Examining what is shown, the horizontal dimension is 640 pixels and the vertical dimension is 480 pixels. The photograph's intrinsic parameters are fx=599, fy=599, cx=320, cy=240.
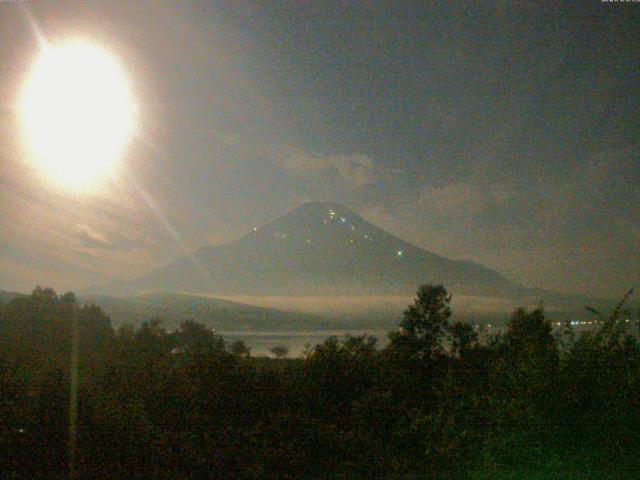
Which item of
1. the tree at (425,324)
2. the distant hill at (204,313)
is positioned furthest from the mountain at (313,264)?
the tree at (425,324)

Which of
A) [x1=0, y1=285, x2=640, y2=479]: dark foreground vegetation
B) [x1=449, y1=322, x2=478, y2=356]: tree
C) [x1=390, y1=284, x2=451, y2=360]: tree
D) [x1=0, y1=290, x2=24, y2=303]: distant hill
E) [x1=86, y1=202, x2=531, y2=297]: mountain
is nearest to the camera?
[x1=0, y1=285, x2=640, y2=479]: dark foreground vegetation

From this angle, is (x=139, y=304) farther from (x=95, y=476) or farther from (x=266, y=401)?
(x=95, y=476)

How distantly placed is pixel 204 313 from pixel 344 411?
677 inches

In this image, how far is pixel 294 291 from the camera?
44.9 metres

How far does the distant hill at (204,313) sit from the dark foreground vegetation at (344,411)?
411 inches

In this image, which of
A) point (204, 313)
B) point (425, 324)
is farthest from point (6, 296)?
point (425, 324)

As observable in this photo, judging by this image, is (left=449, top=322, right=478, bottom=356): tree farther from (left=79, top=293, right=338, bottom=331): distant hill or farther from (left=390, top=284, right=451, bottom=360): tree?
(left=79, top=293, right=338, bottom=331): distant hill

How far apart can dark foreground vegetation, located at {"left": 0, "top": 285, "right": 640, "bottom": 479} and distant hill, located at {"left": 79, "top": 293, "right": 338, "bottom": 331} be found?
34.3 ft

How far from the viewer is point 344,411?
10680 mm

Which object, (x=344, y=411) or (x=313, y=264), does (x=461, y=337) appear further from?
(x=313, y=264)

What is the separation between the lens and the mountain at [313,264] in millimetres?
40250

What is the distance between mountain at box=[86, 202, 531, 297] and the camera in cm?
4025

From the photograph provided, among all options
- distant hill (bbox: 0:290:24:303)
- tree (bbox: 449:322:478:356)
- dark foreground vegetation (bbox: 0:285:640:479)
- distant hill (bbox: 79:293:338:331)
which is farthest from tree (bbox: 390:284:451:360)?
distant hill (bbox: 0:290:24:303)

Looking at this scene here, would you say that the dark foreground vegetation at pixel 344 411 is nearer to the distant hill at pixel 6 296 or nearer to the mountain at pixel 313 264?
the distant hill at pixel 6 296
